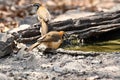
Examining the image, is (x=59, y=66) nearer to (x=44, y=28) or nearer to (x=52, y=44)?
(x=52, y=44)

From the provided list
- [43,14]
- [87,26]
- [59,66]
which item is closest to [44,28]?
[43,14]

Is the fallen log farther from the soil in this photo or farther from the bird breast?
the bird breast

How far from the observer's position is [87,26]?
919 centimetres

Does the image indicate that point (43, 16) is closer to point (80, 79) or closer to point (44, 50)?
point (44, 50)

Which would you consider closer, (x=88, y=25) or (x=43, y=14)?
(x=43, y=14)

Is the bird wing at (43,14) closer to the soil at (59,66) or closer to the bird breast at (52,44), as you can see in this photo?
the soil at (59,66)

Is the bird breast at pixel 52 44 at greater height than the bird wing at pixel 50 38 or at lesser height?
lesser

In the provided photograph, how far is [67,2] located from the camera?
15.7 meters

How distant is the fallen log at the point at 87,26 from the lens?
8.95 metres

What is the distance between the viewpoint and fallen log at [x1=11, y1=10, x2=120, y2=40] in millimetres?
8953

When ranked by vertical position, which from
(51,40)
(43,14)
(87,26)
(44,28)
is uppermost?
(43,14)

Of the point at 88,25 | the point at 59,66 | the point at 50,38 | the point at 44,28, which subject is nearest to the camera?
the point at 59,66

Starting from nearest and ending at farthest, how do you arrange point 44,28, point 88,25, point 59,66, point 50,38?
point 59,66
point 50,38
point 44,28
point 88,25

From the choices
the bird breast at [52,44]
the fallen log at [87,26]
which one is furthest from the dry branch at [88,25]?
the bird breast at [52,44]
